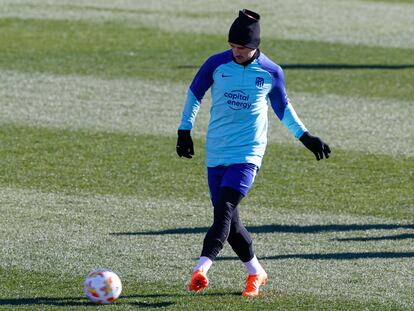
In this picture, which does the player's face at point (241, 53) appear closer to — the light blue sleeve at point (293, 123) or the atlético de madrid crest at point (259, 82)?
the atlético de madrid crest at point (259, 82)

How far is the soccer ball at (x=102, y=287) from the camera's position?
8406 millimetres

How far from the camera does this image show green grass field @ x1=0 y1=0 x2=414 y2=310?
9289mm

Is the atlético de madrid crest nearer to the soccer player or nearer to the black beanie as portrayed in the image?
the soccer player

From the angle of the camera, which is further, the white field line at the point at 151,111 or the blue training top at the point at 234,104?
the white field line at the point at 151,111

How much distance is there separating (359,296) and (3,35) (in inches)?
661

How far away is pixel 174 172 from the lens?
13930mm

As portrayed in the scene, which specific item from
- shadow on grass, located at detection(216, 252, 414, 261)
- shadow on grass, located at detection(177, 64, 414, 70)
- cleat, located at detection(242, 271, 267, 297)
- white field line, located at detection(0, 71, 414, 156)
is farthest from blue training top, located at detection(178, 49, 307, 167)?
shadow on grass, located at detection(177, 64, 414, 70)

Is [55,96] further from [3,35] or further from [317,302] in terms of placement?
[317,302]

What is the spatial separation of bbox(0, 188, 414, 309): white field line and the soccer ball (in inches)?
34.1

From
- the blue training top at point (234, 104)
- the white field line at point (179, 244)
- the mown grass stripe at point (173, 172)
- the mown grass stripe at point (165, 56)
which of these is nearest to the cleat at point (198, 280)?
the white field line at point (179, 244)

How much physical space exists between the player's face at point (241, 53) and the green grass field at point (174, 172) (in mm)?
1844

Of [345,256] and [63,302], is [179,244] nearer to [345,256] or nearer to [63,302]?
[345,256]

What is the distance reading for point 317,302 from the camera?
8.64m

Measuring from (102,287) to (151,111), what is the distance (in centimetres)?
925
